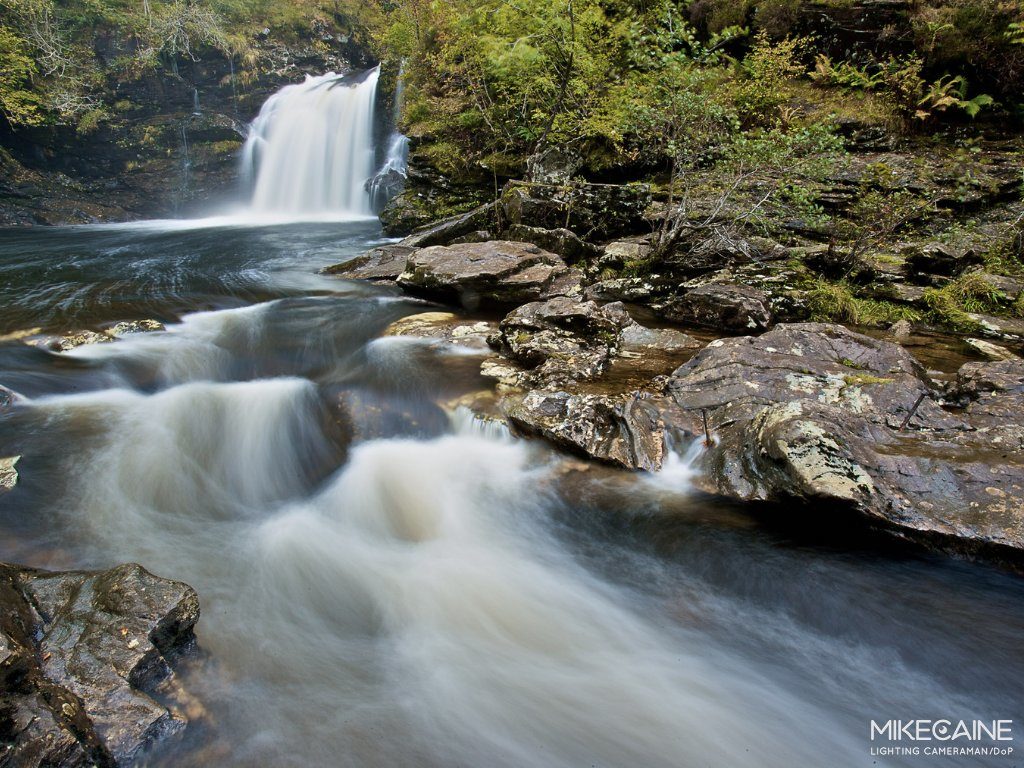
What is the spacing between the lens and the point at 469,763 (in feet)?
8.02

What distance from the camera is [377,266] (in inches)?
413

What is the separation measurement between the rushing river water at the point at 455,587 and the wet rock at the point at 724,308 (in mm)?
3114

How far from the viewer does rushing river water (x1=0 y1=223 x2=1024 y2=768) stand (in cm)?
259

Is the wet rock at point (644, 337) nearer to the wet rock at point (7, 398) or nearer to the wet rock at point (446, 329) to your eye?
the wet rock at point (446, 329)

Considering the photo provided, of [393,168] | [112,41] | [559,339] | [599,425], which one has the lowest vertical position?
[599,425]

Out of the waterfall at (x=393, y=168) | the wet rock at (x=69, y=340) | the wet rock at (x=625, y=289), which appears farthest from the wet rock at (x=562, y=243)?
the waterfall at (x=393, y=168)

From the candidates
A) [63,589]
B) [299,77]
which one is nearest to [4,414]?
[63,589]

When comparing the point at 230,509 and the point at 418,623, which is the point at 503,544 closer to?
the point at 418,623

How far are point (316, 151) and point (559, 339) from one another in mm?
19079

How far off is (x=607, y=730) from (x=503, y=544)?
66.7 inches

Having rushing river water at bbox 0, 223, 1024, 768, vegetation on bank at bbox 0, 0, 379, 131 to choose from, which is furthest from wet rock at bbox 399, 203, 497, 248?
vegetation on bank at bbox 0, 0, 379, 131

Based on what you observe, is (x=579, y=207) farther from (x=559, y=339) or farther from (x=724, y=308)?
(x=559, y=339)

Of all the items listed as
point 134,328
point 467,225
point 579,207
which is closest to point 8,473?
point 134,328

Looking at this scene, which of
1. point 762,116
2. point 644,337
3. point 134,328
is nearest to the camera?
point 644,337
